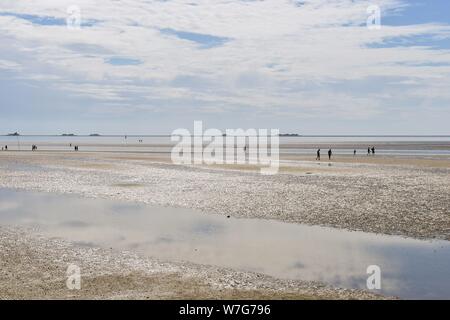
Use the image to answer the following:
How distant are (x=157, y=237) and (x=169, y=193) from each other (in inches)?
575

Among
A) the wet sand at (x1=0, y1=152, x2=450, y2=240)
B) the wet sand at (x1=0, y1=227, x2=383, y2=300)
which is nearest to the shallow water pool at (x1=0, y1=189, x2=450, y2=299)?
the wet sand at (x1=0, y1=227, x2=383, y2=300)

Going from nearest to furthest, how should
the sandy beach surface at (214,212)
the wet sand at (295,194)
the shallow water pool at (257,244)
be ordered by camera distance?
the sandy beach surface at (214,212)
the shallow water pool at (257,244)
the wet sand at (295,194)

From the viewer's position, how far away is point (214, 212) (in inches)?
1128

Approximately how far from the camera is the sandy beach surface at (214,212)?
47.5 feet

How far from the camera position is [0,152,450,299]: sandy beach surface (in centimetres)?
1447

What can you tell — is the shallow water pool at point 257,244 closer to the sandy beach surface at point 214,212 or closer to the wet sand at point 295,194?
the sandy beach surface at point 214,212

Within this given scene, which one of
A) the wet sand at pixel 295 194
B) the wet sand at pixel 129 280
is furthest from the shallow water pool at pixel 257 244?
the wet sand at pixel 295 194

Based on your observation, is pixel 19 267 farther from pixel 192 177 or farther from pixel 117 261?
pixel 192 177

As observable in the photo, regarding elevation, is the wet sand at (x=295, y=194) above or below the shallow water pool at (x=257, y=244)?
above

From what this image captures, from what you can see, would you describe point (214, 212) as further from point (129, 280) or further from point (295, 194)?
point (129, 280)

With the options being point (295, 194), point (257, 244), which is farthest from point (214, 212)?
point (295, 194)

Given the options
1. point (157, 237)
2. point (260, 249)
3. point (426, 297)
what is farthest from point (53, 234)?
point (426, 297)

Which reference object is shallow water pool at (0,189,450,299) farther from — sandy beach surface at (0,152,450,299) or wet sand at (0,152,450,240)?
wet sand at (0,152,450,240)

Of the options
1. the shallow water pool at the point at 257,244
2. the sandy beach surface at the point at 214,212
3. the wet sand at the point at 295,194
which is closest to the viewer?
the sandy beach surface at the point at 214,212
